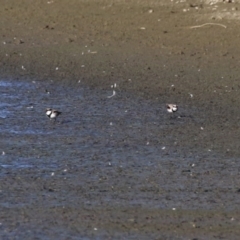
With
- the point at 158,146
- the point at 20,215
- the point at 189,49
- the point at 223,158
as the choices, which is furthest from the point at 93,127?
the point at 189,49

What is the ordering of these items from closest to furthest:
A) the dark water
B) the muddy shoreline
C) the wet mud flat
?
the wet mud flat
the muddy shoreline
the dark water

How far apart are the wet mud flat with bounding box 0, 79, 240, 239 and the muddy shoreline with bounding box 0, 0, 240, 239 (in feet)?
0.04

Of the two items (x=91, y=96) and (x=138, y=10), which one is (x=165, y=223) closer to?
(x=91, y=96)

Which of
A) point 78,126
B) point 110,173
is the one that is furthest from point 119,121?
point 110,173

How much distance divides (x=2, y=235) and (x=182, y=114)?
3.64 metres

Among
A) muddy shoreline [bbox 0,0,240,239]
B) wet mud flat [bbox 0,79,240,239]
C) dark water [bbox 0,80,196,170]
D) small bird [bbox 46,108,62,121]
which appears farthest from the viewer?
small bird [bbox 46,108,62,121]

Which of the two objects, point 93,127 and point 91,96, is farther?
point 91,96

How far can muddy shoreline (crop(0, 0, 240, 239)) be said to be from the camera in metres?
6.39

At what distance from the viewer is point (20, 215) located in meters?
6.38

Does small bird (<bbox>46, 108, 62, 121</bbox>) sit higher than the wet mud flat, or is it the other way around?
the wet mud flat

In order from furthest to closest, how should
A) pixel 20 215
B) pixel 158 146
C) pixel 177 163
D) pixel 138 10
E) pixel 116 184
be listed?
1. pixel 138 10
2. pixel 158 146
3. pixel 177 163
4. pixel 116 184
5. pixel 20 215

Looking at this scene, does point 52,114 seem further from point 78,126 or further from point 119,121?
point 119,121

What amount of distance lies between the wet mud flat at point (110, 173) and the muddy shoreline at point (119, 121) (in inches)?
0.5

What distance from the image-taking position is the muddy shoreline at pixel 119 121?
252 inches
